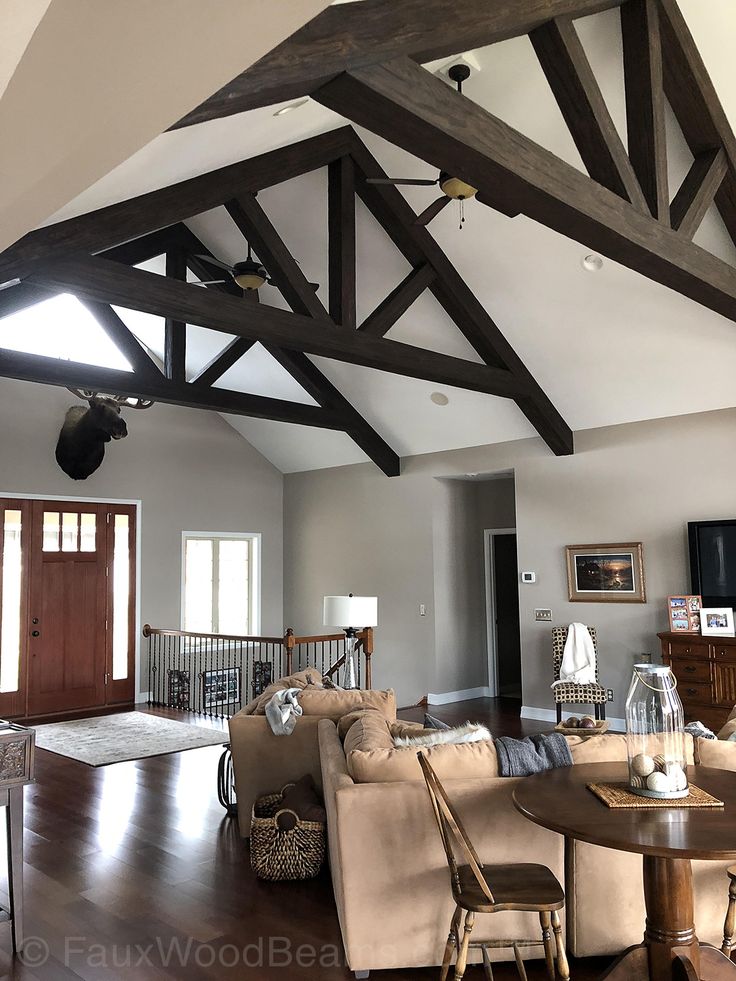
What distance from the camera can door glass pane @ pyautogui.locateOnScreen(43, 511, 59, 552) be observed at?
9.08 m

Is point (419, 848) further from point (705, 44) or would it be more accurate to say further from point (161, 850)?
point (705, 44)

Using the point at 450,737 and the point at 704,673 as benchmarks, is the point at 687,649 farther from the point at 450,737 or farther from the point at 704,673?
the point at 450,737

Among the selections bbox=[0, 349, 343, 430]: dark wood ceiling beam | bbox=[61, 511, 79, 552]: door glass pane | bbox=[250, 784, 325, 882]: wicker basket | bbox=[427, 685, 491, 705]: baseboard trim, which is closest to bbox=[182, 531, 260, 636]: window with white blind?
bbox=[61, 511, 79, 552]: door glass pane

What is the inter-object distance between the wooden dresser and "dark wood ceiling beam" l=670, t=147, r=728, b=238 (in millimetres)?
3667

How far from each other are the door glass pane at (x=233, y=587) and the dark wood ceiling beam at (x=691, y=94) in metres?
7.97

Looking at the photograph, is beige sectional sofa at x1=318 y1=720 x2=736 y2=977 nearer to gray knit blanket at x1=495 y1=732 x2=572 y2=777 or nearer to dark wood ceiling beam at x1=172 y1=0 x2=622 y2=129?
gray knit blanket at x1=495 y1=732 x2=572 y2=777

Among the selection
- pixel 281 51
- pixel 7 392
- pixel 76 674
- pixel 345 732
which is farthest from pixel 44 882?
pixel 7 392

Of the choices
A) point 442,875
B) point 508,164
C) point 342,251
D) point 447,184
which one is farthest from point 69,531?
point 508,164

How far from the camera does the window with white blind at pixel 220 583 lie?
10.6m

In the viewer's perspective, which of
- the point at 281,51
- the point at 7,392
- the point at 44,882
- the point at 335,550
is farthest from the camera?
the point at 335,550

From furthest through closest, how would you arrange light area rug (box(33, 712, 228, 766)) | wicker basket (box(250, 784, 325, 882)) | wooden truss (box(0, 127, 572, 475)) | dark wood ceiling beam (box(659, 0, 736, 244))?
1. light area rug (box(33, 712, 228, 766))
2. wooden truss (box(0, 127, 572, 475))
3. dark wood ceiling beam (box(659, 0, 736, 244))
4. wicker basket (box(250, 784, 325, 882))

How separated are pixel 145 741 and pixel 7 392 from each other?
438 centimetres

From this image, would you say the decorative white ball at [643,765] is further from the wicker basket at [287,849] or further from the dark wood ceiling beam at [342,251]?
the dark wood ceiling beam at [342,251]

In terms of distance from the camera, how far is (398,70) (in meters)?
2.75
